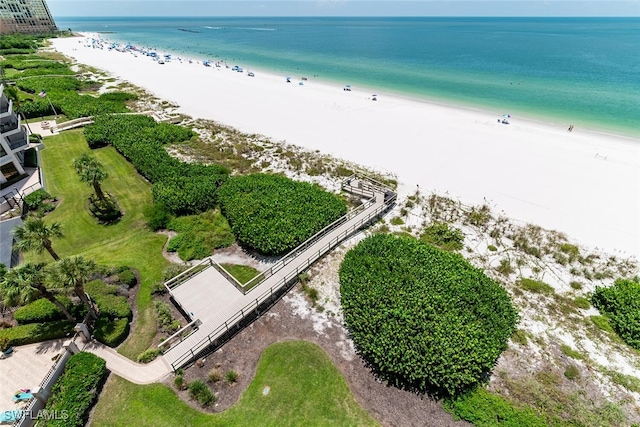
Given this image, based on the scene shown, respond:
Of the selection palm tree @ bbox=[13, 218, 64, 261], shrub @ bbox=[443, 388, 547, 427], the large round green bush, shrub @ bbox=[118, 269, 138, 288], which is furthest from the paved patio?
shrub @ bbox=[443, 388, 547, 427]

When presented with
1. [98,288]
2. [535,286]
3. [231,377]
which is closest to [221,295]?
[231,377]

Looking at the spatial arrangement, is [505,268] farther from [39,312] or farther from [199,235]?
[39,312]

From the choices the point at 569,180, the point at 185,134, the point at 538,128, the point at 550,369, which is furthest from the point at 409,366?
the point at 538,128

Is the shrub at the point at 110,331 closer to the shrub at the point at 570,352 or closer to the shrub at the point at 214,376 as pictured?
the shrub at the point at 214,376

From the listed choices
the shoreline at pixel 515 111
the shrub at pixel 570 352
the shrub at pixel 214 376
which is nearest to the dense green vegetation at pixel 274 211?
the shrub at pixel 214 376

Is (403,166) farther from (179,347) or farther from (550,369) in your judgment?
(179,347)

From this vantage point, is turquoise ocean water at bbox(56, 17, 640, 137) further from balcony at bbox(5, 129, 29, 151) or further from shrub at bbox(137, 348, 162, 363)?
shrub at bbox(137, 348, 162, 363)

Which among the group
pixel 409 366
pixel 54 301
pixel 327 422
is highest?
pixel 54 301
